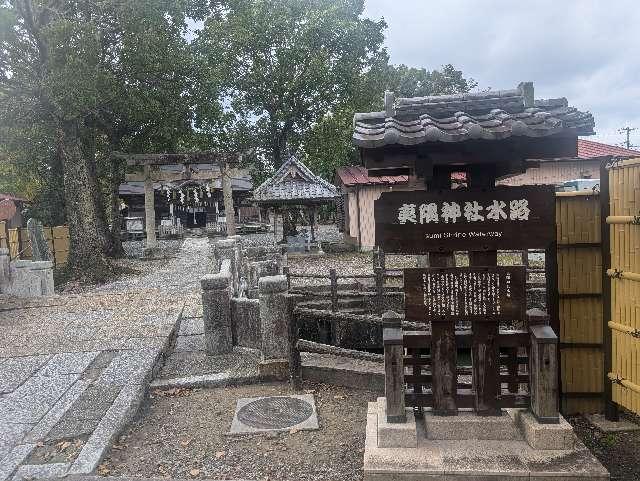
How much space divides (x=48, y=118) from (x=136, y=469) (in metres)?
16.3

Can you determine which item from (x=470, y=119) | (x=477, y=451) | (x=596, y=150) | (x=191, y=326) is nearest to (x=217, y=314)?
(x=191, y=326)

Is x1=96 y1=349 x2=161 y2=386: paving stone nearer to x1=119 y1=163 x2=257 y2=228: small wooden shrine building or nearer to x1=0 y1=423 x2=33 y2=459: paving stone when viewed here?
x1=0 y1=423 x2=33 y2=459: paving stone

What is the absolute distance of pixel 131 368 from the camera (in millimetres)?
7473

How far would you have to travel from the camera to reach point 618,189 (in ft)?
16.9

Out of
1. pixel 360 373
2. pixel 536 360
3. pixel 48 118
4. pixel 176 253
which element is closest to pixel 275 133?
pixel 176 253

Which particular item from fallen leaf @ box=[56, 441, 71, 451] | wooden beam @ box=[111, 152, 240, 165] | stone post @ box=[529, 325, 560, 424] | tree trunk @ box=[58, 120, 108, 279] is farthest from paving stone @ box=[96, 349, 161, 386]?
wooden beam @ box=[111, 152, 240, 165]

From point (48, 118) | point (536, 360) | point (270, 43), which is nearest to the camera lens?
point (536, 360)

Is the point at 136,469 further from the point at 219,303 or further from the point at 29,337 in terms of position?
the point at 29,337

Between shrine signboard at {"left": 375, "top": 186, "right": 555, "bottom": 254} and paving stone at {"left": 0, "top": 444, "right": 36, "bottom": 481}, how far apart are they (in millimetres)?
4123

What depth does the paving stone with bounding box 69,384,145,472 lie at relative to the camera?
190 inches

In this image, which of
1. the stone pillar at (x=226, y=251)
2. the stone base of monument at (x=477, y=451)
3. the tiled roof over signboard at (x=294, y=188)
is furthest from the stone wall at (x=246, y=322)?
the tiled roof over signboard at (x=294, y=188)

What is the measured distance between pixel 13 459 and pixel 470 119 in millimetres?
5351

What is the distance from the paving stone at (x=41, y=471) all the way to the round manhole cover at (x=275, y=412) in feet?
6.49

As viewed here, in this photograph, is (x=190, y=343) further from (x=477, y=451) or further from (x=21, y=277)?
(x=21, y=277)
